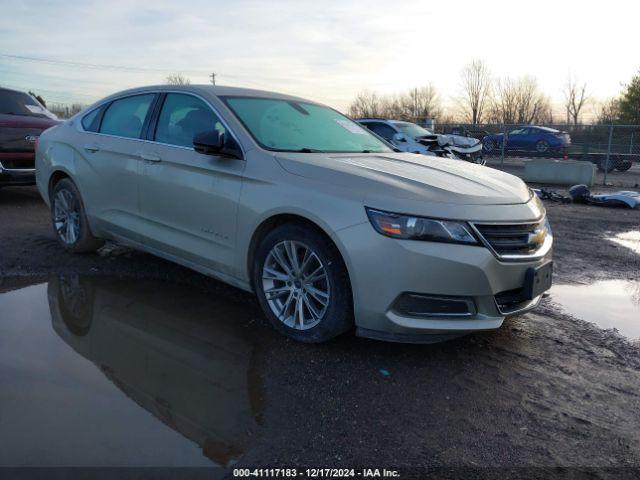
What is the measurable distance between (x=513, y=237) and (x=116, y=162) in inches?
134

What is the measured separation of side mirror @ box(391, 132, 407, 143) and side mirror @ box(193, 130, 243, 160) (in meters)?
10.1

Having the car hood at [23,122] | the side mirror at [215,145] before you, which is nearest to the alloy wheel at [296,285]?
the side mirror at [215,145]

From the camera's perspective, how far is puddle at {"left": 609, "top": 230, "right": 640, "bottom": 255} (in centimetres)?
693

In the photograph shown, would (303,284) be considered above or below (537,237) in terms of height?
below

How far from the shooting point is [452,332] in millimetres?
3146

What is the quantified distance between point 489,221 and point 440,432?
4.07 ft

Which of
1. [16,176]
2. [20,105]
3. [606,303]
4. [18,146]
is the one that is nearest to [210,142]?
[606,303]

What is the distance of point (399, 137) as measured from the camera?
13570 mm

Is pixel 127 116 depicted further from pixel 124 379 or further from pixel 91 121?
pixel 124 379

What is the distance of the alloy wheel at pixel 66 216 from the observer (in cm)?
543

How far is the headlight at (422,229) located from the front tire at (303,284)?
0.38 metres

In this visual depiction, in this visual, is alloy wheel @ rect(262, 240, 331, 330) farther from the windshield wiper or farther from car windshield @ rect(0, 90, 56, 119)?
car windshield @ rect(0, 90, 56, 119)

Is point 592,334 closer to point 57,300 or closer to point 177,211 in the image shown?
point 177,211

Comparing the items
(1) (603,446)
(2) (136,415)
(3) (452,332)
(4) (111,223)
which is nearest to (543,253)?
(3) (452,332)
